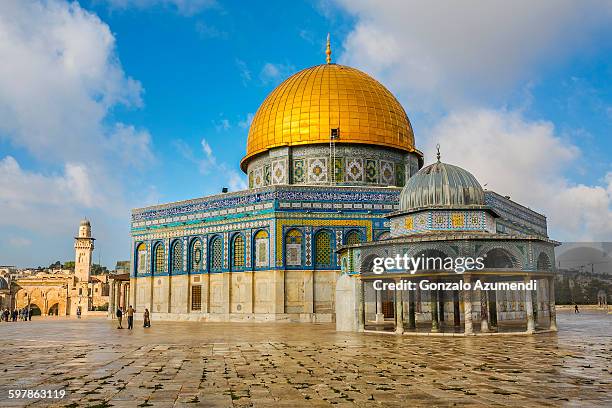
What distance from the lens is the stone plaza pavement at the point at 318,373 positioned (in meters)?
8.95

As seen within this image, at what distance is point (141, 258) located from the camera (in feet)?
139

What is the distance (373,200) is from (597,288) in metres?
52.1

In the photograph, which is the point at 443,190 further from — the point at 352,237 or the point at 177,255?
the point at 177,255

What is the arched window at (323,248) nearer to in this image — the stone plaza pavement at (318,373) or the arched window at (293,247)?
the arched window at (293,247)

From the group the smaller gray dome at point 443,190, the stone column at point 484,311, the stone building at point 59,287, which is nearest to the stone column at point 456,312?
the stone column at point 484,311

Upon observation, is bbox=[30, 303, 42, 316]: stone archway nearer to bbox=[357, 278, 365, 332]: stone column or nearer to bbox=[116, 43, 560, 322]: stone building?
bbox=[116, 43, 560, 322]: stone building

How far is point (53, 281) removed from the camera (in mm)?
87375

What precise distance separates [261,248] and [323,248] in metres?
3.54

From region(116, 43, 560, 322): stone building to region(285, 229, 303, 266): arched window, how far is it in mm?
56

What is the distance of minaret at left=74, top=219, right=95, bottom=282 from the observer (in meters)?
85.4

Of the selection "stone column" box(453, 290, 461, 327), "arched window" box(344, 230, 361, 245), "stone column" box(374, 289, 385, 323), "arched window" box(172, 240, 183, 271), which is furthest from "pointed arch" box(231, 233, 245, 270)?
"stone column" box(453, 290, 461, 327)

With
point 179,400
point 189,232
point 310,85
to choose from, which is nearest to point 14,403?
point 179,400

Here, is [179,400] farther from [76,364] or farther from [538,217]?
[538,217]

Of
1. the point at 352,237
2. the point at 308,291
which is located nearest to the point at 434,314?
the point at 308,291
